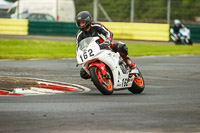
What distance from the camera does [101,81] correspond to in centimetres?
1038

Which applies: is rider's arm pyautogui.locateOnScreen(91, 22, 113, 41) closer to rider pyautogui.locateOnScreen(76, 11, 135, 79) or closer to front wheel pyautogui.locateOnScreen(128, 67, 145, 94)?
rider pyautogui.locateOnScreen(76, 11, 135, 79)

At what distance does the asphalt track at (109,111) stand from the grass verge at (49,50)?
861 cm

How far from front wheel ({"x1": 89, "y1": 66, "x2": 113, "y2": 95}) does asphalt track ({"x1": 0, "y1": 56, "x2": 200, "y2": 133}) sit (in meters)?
0.13

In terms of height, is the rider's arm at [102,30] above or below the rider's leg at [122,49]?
above

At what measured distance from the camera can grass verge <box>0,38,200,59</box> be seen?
22.4 metres

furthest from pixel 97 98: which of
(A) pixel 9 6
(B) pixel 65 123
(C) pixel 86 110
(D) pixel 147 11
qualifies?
(A) pixel 9 6

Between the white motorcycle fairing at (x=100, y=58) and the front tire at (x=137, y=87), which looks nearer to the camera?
the white motorcycle fairing at (x=100, y=58)

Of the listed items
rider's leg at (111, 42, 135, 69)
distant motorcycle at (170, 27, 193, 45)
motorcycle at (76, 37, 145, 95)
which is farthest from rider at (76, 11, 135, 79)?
distant motorcycle at (170, 27, 193, 45)

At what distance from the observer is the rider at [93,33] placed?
434 inches

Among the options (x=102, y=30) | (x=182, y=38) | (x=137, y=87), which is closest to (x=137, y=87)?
(x=137, y=87)

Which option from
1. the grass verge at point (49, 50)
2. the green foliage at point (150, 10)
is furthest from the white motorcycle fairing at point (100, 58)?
the green foliage at point (150, 10)

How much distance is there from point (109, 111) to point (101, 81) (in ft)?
6.84

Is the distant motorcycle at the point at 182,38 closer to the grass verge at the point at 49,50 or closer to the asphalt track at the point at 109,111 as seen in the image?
the grass verge at the point at 49,50

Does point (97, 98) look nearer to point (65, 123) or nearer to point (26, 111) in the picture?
point (26, 111)
